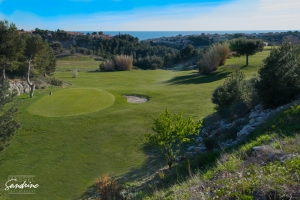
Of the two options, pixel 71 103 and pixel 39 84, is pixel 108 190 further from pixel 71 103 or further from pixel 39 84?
pixel 39 84

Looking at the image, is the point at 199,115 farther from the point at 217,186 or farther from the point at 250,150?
the point at 217,186

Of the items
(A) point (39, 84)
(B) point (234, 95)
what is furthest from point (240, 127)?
(A) point (39, 84)

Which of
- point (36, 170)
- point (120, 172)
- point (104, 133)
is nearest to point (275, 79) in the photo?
point (120, 172)

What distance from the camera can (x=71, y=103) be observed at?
19672 millimetres

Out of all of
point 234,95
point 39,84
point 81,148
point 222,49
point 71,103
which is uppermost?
point 222,49

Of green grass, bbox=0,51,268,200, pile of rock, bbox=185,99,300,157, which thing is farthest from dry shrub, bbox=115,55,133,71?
pile of rock, bbox=185,99,300,157

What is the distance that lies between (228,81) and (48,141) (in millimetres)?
11386

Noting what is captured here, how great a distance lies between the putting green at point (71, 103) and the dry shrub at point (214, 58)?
1887 cm

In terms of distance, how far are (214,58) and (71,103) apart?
24.0 m

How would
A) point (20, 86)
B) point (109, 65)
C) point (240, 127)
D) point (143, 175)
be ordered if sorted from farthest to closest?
point (109, 65) → point (20, 86) → point (240, 127) → point (143, 175)

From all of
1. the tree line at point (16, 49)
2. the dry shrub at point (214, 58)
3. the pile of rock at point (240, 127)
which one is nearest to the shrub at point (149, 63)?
the dry shrub at point (214, 58)

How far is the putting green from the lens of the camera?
17953 millimetres

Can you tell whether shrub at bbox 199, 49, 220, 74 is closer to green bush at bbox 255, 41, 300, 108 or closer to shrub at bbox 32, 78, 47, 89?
shrub at bbox 32, 78, 47, 89

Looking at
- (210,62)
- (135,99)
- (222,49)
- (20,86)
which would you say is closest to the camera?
(135,99)
